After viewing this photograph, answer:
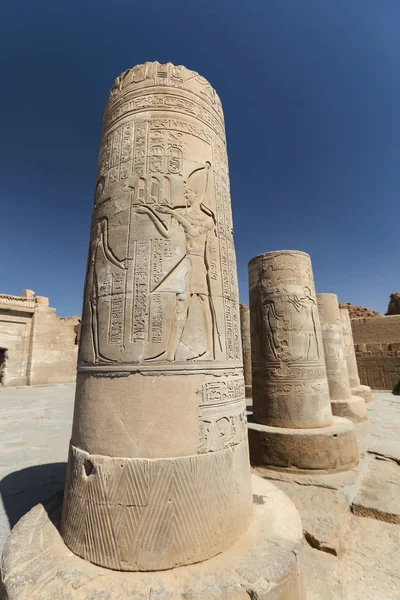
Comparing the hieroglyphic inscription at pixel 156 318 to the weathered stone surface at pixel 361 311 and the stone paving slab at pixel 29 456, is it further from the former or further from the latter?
the weathered stone surface at pixel 361 311

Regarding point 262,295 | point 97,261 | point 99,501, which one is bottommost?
point 99,501

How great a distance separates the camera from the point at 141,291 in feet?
6.79

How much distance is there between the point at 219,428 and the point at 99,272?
1335 millimetres

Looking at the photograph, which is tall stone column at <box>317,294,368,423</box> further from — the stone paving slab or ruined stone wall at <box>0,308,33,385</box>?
ruined stone wall at <box>0,308,33,385</box>

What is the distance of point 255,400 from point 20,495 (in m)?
3.34

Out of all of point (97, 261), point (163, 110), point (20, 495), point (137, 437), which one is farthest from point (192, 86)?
point (20, 495)

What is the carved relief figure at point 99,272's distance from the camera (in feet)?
7.04

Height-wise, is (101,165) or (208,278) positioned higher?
(101,165)

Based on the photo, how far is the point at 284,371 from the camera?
4938 millimetres

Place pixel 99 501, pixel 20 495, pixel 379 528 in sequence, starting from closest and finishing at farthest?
1. pixel 99 501
2. pixel 379 528
3. pixel 20 495

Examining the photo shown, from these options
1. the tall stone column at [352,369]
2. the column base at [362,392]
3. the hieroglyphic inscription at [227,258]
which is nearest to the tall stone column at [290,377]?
the hieroglyphic inscription at [227,258]

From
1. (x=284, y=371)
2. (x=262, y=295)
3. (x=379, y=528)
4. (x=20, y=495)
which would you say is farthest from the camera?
(x=262, y=295)

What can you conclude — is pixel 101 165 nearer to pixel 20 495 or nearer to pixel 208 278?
pixel 208 278

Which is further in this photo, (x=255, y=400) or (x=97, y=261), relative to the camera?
(x=255, y=400)
